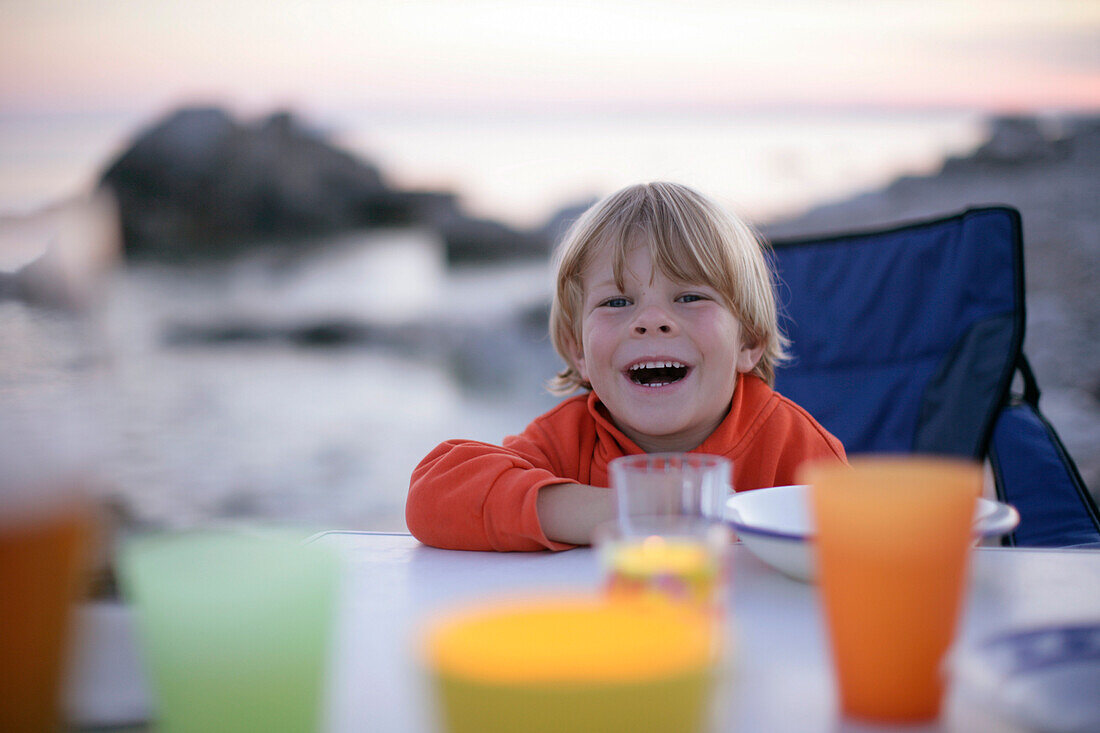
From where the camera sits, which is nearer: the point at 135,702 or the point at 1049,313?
the point at 135,702

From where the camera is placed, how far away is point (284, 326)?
5000 millimetres

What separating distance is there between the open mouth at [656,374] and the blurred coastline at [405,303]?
214 cm

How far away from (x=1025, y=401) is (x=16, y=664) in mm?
1547

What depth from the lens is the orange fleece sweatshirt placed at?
868mm

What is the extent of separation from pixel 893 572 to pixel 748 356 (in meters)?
0.93

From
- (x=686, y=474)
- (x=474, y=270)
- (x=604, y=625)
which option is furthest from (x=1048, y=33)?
(x=604, y=625)

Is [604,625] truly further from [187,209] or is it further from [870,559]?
[187,209]

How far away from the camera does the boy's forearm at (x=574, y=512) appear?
825 millimetres

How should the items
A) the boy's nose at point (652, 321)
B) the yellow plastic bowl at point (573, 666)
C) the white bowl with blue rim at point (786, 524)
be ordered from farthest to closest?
the boy's nose at point (652, 321) < the white bowl with blue rim at point (786, 524) < the yellow plastic bowl at point (573, 666)

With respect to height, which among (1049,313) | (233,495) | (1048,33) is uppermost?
(1048,33)

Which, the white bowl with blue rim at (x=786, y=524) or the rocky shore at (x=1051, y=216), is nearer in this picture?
the white bowl with blue rim at (x=786, y=524)

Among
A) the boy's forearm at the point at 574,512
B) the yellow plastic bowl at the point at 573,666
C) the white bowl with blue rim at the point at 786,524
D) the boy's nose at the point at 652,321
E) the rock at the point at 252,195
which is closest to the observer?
the yellow plastic bowl at the point at 573,666

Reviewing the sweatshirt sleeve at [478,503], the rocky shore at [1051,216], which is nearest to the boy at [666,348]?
the sweatshirt sleeve at [478,503]

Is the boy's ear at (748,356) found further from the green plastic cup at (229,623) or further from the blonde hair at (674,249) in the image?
the green plastic cup at (229,623)
